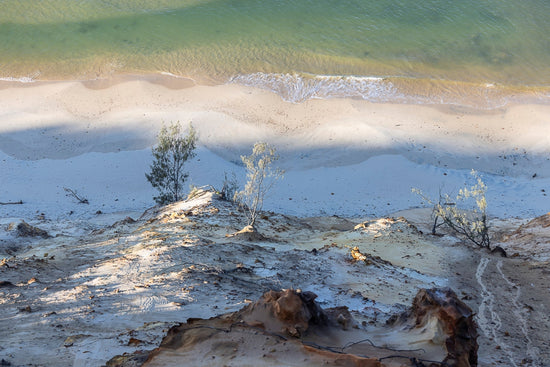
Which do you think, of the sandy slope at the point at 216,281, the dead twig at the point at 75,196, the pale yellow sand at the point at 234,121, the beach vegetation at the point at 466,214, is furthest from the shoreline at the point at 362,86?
the sandy slope at the point at 216,281

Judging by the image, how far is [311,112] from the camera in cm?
2311

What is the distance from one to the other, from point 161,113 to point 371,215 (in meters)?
9.63

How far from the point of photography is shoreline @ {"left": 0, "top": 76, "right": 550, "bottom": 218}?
18.7m

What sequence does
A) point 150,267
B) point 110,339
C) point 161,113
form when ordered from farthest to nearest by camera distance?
point 161,113, point 150,267, point 110,339

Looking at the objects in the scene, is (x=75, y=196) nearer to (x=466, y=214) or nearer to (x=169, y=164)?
(x=169, y=164)

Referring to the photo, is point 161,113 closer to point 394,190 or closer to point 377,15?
point 394,190

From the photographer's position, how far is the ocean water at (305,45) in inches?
1015

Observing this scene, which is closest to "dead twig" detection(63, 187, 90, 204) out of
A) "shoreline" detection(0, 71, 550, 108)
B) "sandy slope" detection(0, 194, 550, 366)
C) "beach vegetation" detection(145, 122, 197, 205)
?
"beach vegetation" detection(145, 122, 197, 205)

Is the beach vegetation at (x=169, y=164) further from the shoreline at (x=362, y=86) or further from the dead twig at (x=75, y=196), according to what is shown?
the shoreline at (x=362, y=86)

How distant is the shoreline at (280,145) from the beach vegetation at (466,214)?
0.78 meters

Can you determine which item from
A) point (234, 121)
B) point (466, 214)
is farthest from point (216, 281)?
point (234, 121)

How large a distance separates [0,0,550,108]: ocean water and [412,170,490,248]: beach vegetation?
7.37 m

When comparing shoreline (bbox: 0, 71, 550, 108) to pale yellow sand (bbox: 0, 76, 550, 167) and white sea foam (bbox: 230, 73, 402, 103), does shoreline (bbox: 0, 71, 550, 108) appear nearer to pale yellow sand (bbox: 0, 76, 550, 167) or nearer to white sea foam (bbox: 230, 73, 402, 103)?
A: white sea foam (bbox: 230, 73, 402, 103)

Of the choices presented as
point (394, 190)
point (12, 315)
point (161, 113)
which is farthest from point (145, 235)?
point (161, 113)
